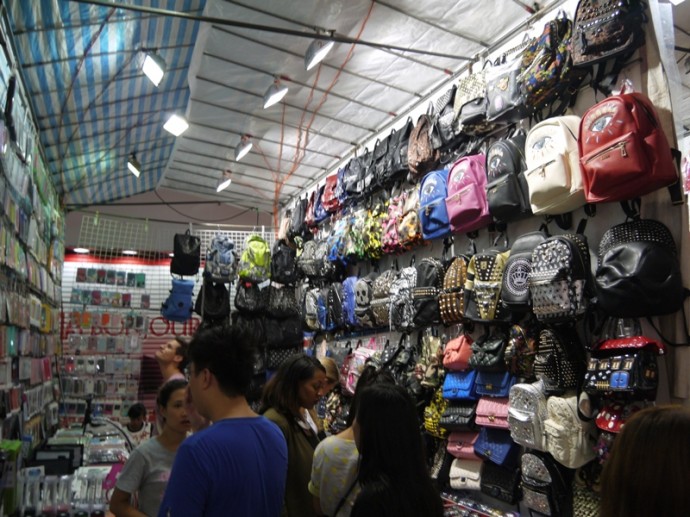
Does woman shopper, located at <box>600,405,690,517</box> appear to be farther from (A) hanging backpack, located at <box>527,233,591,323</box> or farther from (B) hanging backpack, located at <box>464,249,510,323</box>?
(B) hanging backpack, located at <box>464,249,510,323</box>

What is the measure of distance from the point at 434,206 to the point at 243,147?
10.8ft

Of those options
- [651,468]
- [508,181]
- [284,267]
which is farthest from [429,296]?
[284,267]

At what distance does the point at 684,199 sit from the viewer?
276cm

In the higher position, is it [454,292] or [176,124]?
[176,124]

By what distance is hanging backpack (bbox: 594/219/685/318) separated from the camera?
261cm

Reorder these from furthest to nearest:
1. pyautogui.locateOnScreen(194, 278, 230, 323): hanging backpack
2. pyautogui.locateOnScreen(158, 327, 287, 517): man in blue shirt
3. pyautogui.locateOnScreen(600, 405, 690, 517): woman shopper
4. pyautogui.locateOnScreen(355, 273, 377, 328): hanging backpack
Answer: pyautogui.locateOnScreen(194, 278, 230, 323): hanging backpack
pyautogui.locateOnScreen(355, 273, 377, 328): hanging backpack
pyautogui.locateOnScreen(158, 327, 287, 517): man in blue shirt
pyautogui.locateOnScreen(600, 405, 690, 517): woman shopper

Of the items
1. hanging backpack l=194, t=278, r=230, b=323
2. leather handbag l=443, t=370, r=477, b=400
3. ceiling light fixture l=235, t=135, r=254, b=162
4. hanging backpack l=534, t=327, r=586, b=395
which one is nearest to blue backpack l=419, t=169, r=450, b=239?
leather handbag l=443, t=370, r=477, b=400

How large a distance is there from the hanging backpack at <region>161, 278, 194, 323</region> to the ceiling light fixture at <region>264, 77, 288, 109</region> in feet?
10.6

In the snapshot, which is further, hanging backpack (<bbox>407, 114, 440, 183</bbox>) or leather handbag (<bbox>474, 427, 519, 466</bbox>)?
hanging backpack (<bbox>407, 114, 440, 183</bbox>)

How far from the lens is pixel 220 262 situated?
7.26 metres

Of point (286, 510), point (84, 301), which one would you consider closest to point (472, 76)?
point (286, 510)

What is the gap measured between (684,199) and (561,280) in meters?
0.67

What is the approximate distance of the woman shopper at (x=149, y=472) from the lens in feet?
7.41

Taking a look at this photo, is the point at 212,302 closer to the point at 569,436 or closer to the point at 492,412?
the point at 492,412
